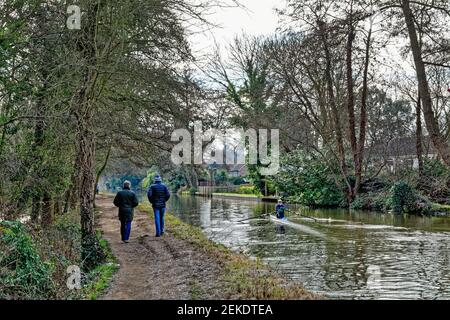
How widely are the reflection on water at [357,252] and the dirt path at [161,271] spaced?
7.05 feet

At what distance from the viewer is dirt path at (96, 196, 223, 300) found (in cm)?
760

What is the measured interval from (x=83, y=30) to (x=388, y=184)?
73.7ft

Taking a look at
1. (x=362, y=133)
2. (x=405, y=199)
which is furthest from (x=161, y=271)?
(x=362, y=133)

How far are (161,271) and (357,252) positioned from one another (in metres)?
6.36

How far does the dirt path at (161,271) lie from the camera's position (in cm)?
760

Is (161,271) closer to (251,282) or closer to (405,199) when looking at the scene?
(251,282)

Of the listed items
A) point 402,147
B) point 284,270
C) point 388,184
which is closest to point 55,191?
point 284,270

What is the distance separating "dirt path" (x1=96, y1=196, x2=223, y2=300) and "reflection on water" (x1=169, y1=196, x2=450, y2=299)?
215cm

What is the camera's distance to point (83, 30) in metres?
10.4

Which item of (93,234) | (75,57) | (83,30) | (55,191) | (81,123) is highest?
(83,30)

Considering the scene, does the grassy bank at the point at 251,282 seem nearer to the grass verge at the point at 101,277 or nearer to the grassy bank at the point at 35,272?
the grass verge at the point at 101,277

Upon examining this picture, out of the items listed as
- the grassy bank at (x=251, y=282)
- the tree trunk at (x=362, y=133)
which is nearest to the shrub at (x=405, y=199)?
the tree trunk at (x=362, y=133)
